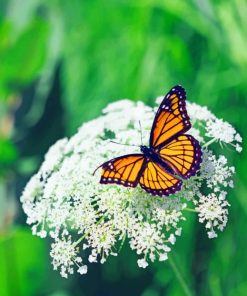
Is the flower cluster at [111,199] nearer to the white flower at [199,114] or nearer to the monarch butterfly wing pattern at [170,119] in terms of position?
the white flower at [199,114]

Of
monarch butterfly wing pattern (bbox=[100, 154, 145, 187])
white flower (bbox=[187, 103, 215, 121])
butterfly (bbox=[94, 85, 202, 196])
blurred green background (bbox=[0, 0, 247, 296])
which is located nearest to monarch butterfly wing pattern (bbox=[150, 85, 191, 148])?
butterfly (bbox=[94, 85, 202, 196])

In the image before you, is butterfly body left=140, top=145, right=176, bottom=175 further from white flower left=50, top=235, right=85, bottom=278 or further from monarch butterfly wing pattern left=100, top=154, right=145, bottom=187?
white flower left=50, top=235, right=85, bottom=278

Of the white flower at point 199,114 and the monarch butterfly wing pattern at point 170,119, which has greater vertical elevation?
the white flower at point 199,114

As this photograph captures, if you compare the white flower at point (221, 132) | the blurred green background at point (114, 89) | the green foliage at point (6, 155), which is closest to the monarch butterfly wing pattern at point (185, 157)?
the white flower at point (221, 132)

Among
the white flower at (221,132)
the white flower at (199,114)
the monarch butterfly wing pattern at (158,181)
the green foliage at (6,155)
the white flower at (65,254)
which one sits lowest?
the monarch butterfly wing pattern at (158,181)

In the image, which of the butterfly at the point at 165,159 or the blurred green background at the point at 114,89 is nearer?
the butterfly at the point at 165,159

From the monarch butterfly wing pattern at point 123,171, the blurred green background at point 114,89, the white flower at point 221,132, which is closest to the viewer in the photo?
the monarch butterfly wing pattern at point 123,171

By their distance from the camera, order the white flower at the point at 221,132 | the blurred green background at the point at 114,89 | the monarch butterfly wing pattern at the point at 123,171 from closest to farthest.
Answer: the monarch butterfly wing pattern at the point at 123,171 → the white flower at the point at 221,132 → the blurred green background at the point at 114,89
